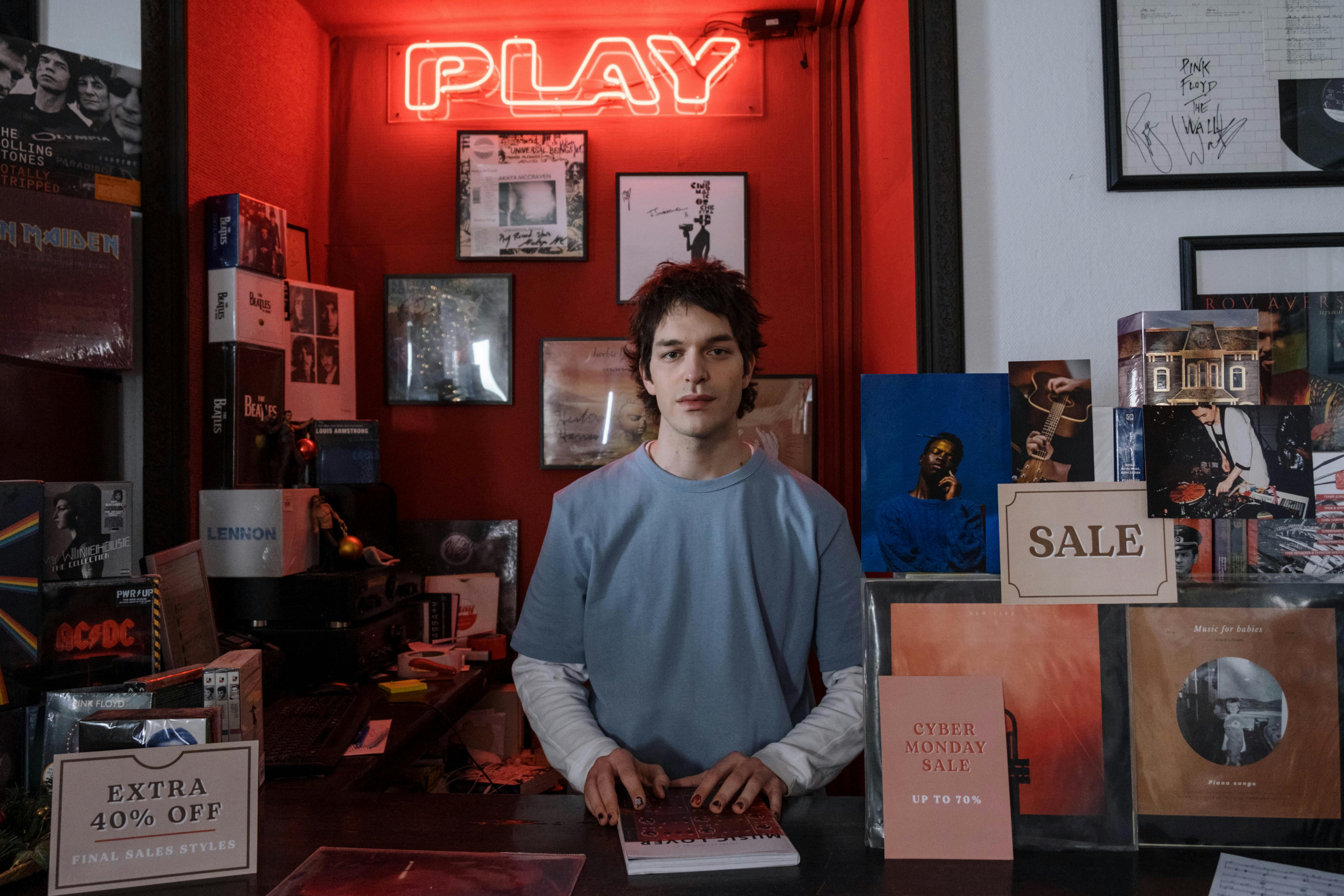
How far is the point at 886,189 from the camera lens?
7.95ft

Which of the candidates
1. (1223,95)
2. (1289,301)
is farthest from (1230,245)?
(1223,95)

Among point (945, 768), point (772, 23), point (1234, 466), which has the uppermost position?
point (772, 23)

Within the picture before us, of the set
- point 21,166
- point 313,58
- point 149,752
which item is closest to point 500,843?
point 149,752

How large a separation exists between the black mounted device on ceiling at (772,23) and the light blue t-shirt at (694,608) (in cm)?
229

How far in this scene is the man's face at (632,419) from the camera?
3.21 metres

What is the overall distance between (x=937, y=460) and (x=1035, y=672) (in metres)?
0.34

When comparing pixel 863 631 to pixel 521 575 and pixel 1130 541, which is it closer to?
pixel 1130 541

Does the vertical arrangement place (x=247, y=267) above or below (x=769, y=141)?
below

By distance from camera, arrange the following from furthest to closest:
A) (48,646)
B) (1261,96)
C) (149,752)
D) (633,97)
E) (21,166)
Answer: (633,97) → (21,166) → (1261,96) → (48,646) → (149,752)

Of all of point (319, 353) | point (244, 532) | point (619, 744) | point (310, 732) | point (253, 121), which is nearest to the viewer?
point (619, 744)

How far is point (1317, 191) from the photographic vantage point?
1346 millimetres

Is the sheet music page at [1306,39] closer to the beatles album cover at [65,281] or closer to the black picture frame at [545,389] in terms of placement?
the black picture frame at [545,389]

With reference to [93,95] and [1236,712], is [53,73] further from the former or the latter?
[1236,712]

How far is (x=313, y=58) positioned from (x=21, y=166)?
1.59m
